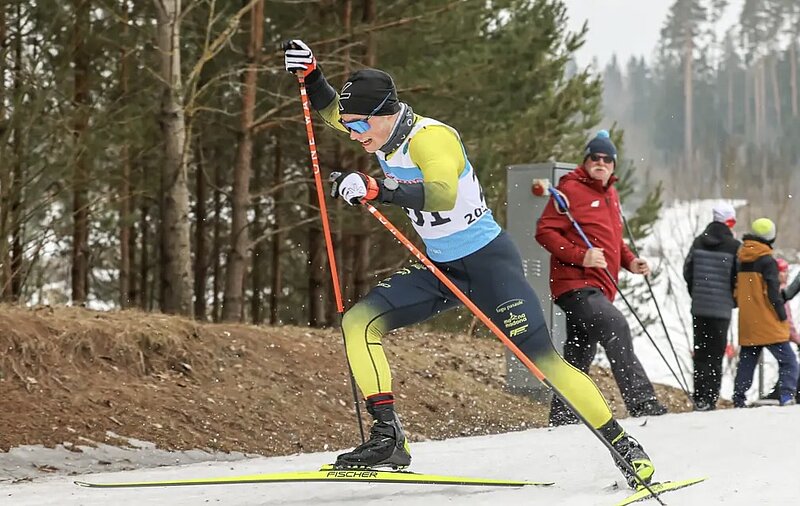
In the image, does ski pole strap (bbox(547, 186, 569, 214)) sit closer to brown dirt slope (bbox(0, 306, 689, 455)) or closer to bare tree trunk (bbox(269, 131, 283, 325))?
brown dirt slope (bbox(0, 306, 689, 455))

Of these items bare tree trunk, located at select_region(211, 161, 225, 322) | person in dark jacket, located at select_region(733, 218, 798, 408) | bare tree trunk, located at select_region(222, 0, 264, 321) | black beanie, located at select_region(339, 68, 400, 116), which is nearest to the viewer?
black beanie, located at select_region(339, 68, 400, 116)

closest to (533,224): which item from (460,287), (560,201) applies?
(560,201)

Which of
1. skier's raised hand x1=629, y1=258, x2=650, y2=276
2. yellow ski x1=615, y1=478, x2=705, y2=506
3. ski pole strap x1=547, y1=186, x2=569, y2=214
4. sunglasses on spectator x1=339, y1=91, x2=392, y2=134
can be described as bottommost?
yellow ski x1=615, y1=478, x2=705, y2=506

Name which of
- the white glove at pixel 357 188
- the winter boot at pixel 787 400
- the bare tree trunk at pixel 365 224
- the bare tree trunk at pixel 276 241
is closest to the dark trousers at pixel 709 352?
the winter boot at pixel 787 400

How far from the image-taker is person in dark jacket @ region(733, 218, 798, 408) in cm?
863

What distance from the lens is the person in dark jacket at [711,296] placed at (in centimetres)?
827

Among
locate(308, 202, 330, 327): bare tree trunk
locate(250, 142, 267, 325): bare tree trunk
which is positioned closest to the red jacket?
locate(308, 202, 330, 327): bare tree trunk

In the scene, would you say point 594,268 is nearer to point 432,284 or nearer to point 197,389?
point 432,284

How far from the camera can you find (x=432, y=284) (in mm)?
4590

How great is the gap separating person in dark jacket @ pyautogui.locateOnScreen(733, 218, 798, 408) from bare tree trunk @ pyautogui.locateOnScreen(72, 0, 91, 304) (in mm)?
6083

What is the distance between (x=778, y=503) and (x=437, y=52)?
1211 cm

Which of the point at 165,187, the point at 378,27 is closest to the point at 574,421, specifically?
the point at 165,187

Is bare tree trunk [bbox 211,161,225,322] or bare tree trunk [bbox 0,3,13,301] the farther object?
bare tree trunk [bbox 211,161,225,322]

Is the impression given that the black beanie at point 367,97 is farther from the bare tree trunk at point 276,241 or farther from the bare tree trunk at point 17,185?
the bare tree trunk at point 276,241
